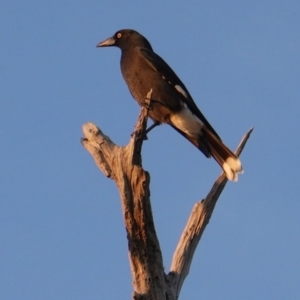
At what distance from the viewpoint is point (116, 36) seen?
9.62m

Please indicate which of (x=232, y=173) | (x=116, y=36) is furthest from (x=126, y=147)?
(x=116, y=36)

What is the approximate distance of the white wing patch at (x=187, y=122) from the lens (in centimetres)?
820

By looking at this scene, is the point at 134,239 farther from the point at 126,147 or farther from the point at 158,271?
the point at 126,147

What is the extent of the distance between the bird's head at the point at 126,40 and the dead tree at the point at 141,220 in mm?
2839

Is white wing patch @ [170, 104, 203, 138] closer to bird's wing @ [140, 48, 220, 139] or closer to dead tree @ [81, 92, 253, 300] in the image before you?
bird's wing @ [140, 48, 220, 139]

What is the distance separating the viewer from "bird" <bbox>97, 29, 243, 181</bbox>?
26.6 ft

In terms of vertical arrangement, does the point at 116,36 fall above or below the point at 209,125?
above

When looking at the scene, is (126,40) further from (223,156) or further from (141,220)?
(141,220)

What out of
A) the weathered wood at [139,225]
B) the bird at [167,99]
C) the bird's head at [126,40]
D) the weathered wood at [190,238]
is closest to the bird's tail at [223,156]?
the bird at [167,99]

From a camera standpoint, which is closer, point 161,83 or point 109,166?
point 109,166

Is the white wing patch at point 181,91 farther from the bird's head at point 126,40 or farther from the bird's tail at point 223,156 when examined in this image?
the bird's head at point 126,40

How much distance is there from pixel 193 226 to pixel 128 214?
2.24ft

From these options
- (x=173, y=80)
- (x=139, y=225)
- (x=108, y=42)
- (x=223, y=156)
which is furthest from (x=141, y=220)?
(x=108, y=42)

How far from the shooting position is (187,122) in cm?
827
